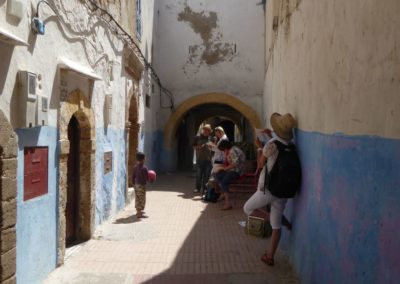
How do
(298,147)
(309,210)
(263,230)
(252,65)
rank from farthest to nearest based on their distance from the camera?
1. (252,65)
2. (263,230)
3. (298,147)
4. (309,210)

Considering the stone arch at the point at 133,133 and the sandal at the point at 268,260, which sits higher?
the stone arch at the point at 133,133

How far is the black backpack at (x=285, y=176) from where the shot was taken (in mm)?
4810

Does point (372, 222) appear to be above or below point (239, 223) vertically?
above

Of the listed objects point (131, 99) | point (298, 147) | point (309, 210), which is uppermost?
point (131, 99)

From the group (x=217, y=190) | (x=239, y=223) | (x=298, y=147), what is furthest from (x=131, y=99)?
(x=298, y=147)

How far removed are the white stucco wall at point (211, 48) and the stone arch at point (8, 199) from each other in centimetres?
1158

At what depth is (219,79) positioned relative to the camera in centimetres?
1519

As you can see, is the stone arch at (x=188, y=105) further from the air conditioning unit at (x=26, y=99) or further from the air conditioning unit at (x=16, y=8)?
the air conditioning unit at (x=16, y=8)

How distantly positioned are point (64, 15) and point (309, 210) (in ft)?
11.0

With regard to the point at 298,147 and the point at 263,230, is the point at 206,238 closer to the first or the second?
the point at 263,230

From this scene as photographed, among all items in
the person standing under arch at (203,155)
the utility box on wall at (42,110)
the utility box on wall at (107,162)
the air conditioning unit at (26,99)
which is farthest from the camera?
the person standing under arch at (203,155)

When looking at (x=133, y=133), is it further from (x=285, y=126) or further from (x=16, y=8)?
(x=16, y=8)

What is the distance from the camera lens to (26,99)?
4016mm

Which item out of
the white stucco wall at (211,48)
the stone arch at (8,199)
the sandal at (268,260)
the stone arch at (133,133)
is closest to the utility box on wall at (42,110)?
the stone arch at (8,199)
